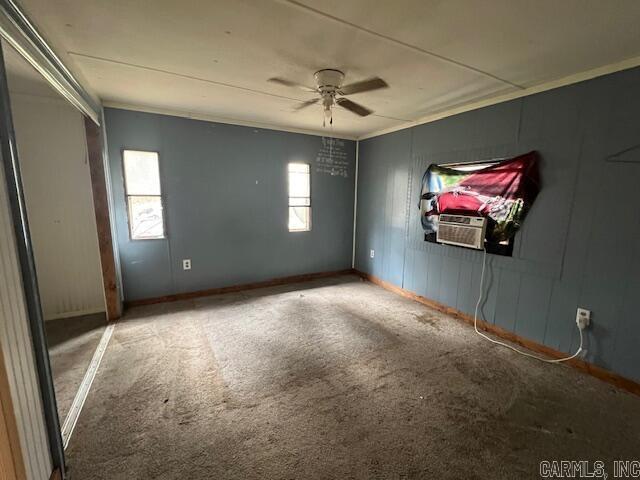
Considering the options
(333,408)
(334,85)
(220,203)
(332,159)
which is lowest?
(333,408)

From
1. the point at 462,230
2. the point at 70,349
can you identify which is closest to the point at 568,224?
the point at 462,230

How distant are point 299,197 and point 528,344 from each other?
10.7ft

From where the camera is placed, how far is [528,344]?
100 inches

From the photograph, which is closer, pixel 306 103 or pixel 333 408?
pixel 333 408

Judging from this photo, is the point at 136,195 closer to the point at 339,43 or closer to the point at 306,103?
the point at 306,103

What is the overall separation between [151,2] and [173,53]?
547 mm

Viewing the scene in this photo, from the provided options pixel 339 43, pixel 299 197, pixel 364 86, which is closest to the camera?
pixel 339 43

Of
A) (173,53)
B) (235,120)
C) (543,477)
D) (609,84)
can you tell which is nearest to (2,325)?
(173,53)

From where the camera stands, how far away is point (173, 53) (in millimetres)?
1901

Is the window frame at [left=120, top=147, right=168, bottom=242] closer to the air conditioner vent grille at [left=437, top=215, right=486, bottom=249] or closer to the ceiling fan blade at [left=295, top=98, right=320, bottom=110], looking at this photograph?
the ceiling fan blade at [left=295, top=98, right=320, bottom=110]

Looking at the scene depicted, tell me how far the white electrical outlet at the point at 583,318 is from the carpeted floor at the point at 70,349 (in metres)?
3.67

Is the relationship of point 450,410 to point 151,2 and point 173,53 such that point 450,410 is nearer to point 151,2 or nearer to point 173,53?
point 151,2

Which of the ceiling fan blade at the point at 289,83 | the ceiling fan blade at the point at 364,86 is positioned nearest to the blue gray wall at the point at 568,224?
the ceiling fan blade at the point at 364,86

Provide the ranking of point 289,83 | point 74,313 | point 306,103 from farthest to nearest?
point 74,313 → point 306,103 → point 289,83
